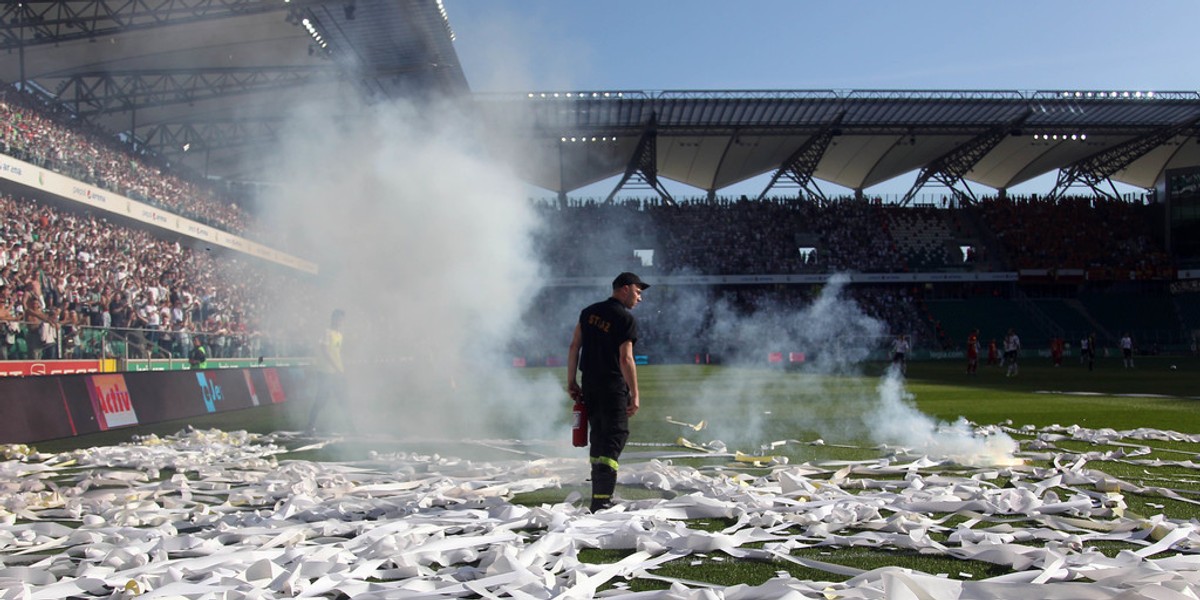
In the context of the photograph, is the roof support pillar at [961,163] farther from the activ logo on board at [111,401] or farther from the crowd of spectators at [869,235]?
the activ logo on board at [111,401]

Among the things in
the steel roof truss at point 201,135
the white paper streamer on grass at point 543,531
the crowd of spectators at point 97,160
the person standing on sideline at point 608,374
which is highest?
the steel roof truss at point 201,135

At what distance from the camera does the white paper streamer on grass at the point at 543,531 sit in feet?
14.1

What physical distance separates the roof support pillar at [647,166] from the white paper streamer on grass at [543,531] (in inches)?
1662

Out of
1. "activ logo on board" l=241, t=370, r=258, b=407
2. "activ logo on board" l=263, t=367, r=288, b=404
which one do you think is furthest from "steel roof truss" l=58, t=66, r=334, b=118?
"activ logo on board" l=241, t=370, r=258, b=407

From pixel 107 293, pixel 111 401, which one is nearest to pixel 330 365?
pixel 111 401

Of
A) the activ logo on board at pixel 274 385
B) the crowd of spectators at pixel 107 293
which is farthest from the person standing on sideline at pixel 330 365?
the activ logo on board at pixel 274 385

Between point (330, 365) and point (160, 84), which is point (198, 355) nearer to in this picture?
point (330, 365)

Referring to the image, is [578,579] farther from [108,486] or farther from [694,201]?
[694,201]

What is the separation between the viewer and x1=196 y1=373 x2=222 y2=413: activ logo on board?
60.5 feet

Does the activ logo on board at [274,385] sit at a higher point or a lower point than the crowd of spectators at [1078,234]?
lower

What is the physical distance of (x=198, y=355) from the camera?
20328mm

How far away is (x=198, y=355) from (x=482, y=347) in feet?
23.9

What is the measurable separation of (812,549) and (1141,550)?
1840 mm

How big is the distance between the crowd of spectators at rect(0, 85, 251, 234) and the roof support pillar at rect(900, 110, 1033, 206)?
43479mm
